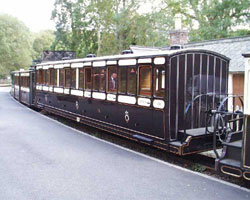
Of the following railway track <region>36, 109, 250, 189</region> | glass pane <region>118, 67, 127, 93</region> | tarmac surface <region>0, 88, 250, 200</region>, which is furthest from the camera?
glass pane <region>118, 67, 127, 93</region>

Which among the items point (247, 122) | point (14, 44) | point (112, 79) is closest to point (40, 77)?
point (112, 79)

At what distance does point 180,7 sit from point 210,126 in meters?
27.8

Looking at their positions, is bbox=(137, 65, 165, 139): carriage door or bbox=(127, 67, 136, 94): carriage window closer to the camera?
bbox=(137, 65, 165, 139): carriage door

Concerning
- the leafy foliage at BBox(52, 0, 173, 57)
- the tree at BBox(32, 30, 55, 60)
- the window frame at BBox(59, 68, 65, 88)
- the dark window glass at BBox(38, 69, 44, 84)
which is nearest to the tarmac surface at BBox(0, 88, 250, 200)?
the window frame at BBox(59, 68, 65, 88)

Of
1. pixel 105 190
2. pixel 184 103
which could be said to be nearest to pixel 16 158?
pixel 105 190

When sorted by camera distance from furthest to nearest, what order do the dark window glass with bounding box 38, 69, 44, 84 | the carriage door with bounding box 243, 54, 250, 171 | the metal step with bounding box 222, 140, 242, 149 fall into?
the dark window glass with bounding box 38, 69, 44, 84, the metal step with bounding box 222, 140, 242, 149, the carriage door with bounding box 243, 54, 250, 171

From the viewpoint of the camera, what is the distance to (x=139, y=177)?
6535 mm

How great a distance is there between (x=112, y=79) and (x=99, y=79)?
94 centimetres

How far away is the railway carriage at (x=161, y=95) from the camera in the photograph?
290 inches

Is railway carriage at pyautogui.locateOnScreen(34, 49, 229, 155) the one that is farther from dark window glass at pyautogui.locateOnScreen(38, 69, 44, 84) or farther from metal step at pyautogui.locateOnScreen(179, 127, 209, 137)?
dark window glass at pyautogui.locateOnScreen(38, 69, 44, 84)

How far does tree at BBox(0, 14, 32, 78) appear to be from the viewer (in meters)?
58.0

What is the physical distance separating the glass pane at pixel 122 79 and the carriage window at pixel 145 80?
2.63ft

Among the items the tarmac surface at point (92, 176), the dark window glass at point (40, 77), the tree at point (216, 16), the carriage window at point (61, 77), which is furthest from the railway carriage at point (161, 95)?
the tree at point (216, 16)

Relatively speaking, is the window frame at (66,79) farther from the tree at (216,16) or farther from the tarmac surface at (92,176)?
Answer: the tree at (216,16)
